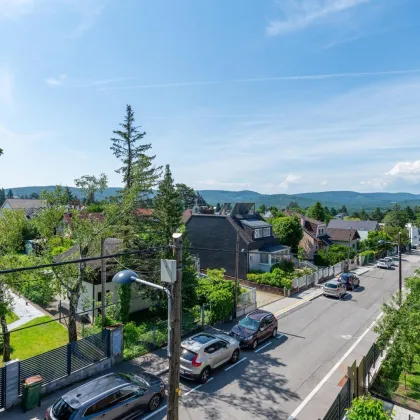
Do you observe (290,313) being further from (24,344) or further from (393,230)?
(393,230)

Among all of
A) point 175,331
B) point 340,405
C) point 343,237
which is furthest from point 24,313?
point 343,237

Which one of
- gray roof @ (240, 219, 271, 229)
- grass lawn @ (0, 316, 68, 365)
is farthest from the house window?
grass lawn @ (0, 316, 68, 365)

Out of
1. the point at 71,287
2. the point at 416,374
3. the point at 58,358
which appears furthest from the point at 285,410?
the point at 71,287

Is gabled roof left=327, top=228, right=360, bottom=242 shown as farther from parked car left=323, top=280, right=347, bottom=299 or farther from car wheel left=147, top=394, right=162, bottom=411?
car wheel left=147, top=394, right=162, bottom=411

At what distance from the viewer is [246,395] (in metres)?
13.1

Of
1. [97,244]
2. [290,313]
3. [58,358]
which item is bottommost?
[290,313]

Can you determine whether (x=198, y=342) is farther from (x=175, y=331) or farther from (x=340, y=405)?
(x=175, y=331)

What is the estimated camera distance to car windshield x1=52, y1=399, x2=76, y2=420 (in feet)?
31.4

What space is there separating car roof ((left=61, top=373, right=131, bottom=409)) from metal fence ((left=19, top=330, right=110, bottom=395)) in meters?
2.87

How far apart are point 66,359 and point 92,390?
3521 mm

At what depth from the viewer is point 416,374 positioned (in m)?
15.4

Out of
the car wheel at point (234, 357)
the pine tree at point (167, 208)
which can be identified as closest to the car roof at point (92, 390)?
the car wheel at point (234, 357)

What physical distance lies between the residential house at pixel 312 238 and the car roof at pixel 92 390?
3928 cm

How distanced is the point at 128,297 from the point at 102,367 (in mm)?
6229
